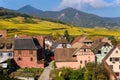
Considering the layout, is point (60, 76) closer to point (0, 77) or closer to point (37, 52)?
point (37, 52)

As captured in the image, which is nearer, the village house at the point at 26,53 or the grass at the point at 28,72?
the grass at the point at 28,72

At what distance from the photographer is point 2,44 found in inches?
2825

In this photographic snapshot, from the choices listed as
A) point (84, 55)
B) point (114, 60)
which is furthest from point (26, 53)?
point (114, 60)

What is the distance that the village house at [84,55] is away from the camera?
64.5m

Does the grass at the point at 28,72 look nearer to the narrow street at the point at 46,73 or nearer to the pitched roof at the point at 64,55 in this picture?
the narrow street at the point at 46,73

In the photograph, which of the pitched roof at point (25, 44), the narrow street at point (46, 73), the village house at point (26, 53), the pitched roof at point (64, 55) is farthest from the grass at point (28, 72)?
the pitched roof at point (25, 44)

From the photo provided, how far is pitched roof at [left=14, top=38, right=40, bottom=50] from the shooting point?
69.5m

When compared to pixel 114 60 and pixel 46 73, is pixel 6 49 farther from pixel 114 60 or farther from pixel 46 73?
pixel 114 60

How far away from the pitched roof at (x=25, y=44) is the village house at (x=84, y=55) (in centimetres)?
909

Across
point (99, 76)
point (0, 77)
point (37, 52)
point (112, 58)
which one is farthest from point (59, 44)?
point (0, 77)

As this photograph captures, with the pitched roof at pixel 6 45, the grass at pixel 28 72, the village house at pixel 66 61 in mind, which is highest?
the pitched roof at pixel 6 45

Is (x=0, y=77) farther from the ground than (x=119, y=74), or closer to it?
farther from the ground

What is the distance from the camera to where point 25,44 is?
6994 cm

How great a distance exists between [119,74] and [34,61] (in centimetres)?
1661
